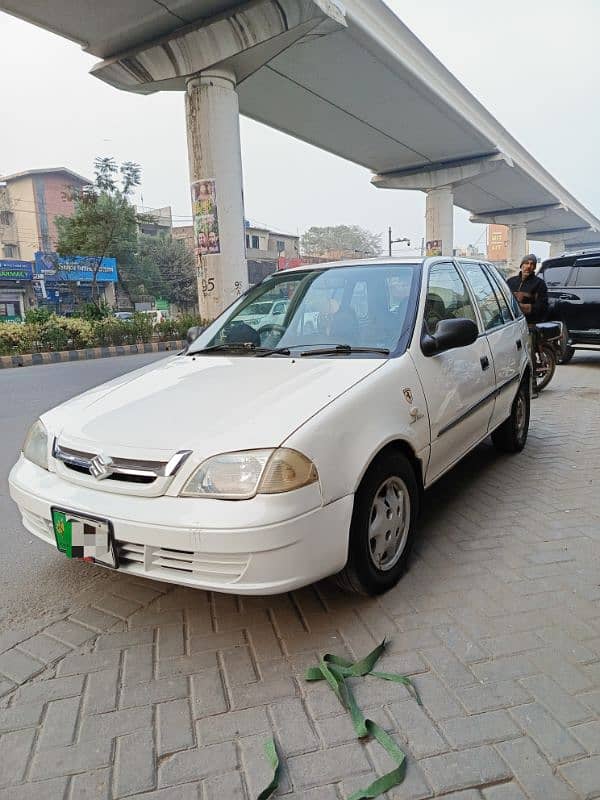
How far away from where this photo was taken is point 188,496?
2113 millimetres

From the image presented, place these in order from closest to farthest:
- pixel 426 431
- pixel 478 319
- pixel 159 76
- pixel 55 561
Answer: pixel 426 431
pixel 55 561
pixel 478 319
pixel 159 76

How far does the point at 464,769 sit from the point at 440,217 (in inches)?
1048

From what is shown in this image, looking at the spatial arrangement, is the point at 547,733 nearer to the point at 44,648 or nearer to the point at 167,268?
the point at 44,648

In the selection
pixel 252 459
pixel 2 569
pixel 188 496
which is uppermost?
pixel 252 459

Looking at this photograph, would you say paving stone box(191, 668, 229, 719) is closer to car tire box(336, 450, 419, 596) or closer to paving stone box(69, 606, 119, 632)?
paving stone box(69, 606, 119, 632)

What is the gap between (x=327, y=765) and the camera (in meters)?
1.72

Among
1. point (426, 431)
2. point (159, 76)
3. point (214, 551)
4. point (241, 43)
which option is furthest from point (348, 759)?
point (159, 76)

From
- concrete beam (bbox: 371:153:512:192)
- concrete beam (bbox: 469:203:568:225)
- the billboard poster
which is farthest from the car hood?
concrete beam (bbox: 469:203:568:225)

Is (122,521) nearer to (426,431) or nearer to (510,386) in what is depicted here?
(426,431)

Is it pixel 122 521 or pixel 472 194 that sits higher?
pixel 472 194

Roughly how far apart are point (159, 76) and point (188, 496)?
12756 millimetres

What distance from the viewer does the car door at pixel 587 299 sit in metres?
9.77

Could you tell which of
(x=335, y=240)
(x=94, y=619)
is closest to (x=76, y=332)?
(x=94, y=619)

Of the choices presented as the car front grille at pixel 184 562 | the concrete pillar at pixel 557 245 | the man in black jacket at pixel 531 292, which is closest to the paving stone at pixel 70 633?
the car front grille at pixel 184 562
